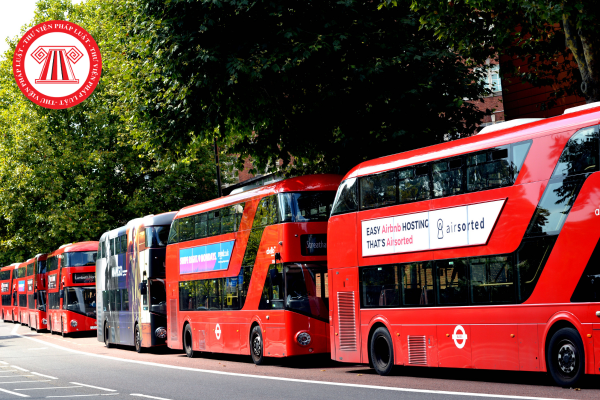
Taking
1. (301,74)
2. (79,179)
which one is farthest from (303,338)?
(79,179)

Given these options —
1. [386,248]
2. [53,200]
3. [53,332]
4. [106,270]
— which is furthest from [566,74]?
[53,332]

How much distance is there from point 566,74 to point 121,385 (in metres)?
14.6

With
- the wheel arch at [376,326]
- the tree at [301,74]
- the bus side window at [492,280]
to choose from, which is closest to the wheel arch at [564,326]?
the bus side window at [492,280]

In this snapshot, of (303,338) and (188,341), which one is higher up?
(303,338)

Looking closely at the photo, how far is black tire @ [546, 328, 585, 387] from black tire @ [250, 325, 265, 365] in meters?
8.92

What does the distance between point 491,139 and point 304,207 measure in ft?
20.5

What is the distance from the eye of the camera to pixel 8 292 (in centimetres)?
6562

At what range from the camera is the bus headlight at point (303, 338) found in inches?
699

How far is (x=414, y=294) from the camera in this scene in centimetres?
1437

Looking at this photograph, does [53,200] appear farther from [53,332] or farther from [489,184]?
[489,184]

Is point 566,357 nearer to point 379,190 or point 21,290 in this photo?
point 379,190

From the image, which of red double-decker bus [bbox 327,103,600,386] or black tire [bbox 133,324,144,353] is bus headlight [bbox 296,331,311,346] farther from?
black tire [bbox 133,324,144,353]

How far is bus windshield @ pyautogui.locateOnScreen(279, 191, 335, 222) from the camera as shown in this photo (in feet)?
59.5

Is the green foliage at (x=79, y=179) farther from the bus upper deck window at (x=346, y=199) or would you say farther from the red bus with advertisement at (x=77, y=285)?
the bus upper deck window at (x=346, y=199)
